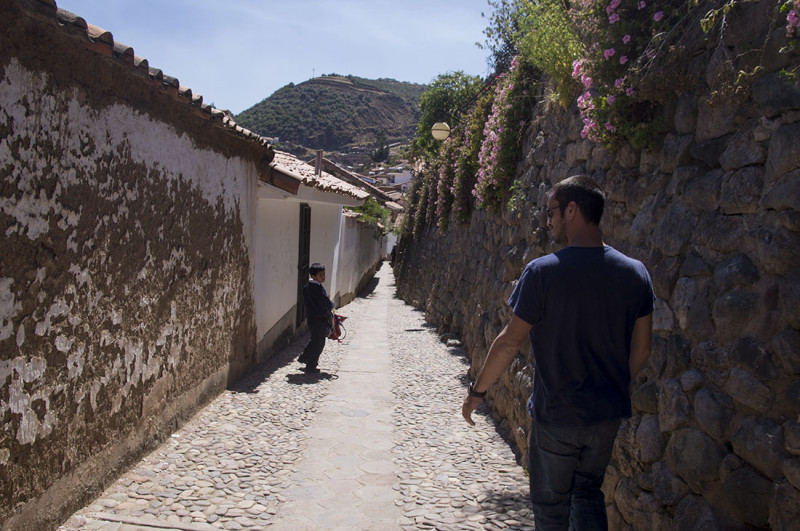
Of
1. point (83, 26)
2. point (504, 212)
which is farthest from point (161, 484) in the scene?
point (504, 212)

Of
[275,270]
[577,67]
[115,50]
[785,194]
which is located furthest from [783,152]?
[275,270]

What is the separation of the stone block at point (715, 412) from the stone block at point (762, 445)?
8 cm

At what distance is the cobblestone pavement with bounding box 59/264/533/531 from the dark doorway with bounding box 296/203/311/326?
349 cm

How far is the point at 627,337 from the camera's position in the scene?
8.89ft

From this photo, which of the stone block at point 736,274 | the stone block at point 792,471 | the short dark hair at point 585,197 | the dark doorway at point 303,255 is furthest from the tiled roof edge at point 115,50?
the dark doorway at point 303,255

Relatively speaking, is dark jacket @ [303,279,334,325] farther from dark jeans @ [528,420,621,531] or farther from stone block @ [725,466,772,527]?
stone block @ [725,466,772,527]

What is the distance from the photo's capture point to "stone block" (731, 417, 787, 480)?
7.27ft

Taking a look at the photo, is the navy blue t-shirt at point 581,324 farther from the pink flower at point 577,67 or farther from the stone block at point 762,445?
the pink flower at point 577,67

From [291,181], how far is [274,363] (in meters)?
2.72

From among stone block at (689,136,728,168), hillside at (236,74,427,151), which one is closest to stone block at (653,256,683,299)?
stone block at (689,136,728,168)

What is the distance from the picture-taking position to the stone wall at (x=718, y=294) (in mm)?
2326

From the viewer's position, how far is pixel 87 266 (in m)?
3.75

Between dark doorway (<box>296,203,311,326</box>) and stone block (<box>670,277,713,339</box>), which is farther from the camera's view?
dark doorway (<box>296,203,311,326</box>)

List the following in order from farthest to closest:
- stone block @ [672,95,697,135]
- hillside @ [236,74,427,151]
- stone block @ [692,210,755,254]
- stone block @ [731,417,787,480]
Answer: hillside @ [236,74,427,151]
stone block @ [672,95,697,135]
stone block @ [692,210,755,254]
stone block @ [731,417,787,480]
